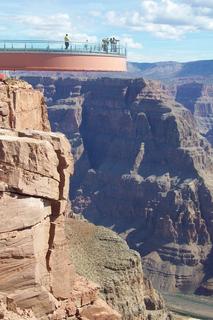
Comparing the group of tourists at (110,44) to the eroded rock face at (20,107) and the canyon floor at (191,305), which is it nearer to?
the eroded rock face at (20,107)

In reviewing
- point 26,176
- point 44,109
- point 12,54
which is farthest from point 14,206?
point 12,54

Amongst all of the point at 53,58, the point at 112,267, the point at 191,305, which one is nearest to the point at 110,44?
the point at 53,58

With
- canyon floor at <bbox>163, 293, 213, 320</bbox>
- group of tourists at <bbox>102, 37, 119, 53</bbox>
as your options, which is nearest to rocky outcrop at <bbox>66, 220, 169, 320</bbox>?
group of tourists at <bbox>102, 37, 119, 53</bbox>

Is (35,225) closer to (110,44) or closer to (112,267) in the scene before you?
(110,44)

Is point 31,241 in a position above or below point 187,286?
above

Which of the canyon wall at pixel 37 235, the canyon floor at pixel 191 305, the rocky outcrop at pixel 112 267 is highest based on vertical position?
the canyon wall at pixel 37 235

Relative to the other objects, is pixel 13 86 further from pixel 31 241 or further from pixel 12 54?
pixel 31 241

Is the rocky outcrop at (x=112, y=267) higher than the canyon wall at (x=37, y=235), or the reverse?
the canyon wall at (x=37, y=235)

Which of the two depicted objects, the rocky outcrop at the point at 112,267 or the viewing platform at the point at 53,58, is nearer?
the viewing platform at the point at 53,58

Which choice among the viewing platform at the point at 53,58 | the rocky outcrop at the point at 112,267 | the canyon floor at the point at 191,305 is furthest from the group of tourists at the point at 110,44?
the canyon floor at the point at 191,305
